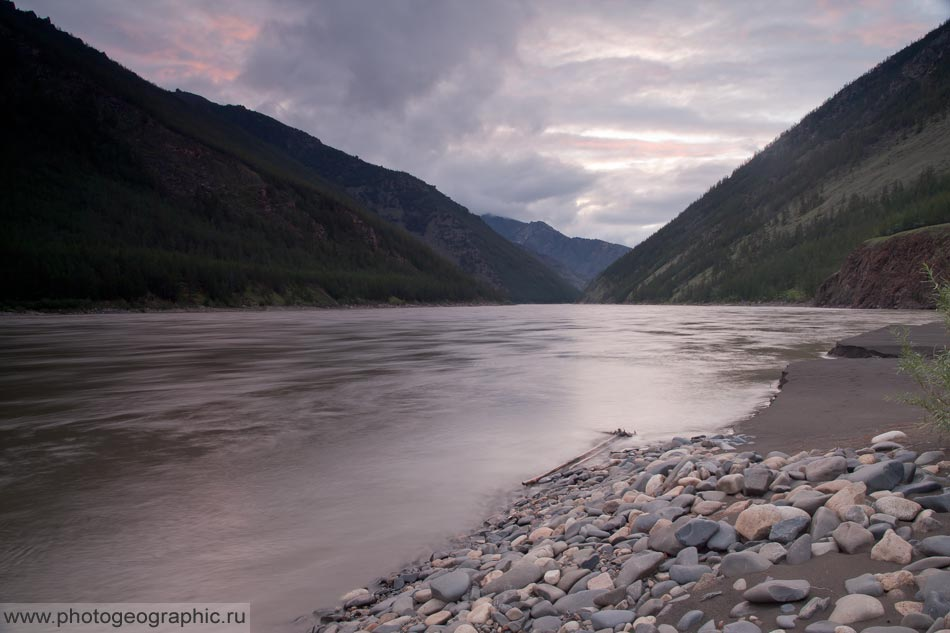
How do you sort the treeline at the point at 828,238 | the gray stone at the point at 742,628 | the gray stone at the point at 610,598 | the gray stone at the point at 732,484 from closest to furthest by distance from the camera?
the gray stone at the point at 742,628 → the gray stone at the point at 610,598 → the gray stone at the point at 732,484 → the treeline at the point at 828,238

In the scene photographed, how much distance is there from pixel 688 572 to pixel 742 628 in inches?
45.1

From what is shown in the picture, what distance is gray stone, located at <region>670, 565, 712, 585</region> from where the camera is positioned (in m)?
5.20

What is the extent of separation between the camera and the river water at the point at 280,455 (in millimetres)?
7566

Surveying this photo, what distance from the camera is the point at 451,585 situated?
6141mm

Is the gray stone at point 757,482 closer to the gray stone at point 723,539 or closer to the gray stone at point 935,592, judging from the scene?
the gray stone at point 723,539

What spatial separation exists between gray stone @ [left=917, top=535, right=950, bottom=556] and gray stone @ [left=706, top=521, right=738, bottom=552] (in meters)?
1.47

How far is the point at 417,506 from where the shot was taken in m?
9.84

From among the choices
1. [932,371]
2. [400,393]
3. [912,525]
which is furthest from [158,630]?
[400,393]

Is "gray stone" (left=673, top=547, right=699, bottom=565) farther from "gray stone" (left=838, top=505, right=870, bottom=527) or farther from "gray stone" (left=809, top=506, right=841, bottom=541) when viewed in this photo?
"gray stone" (left=838, top=505, right=870, bottom=527)

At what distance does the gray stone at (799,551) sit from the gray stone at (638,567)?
1101 mm

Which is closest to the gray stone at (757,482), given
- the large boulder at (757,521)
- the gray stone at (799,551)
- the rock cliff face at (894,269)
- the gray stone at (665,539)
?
the large boulder at (757,521)

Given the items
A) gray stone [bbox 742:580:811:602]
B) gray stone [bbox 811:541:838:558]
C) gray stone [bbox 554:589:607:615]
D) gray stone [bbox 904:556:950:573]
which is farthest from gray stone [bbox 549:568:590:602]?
gray stone [bbox 904:556:950:573]

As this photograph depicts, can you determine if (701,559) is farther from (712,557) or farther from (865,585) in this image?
(865,585)

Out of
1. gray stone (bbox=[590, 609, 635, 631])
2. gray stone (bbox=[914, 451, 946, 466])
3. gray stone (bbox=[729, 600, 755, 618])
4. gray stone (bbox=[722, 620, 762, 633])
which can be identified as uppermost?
gray stone (bbox=[914, 451, 946, 466])
